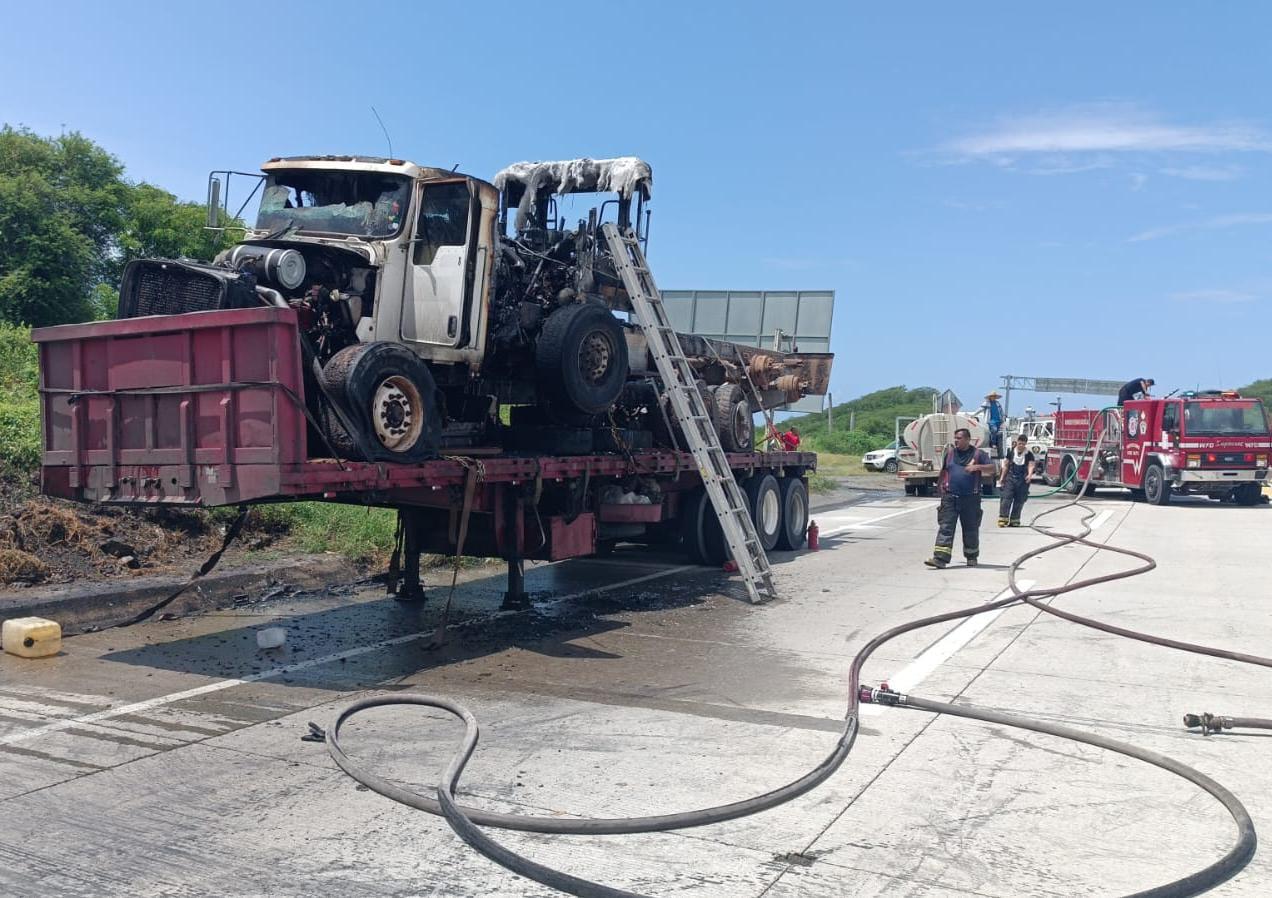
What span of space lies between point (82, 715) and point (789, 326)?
45.4 ft

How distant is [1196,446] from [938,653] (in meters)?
18.3

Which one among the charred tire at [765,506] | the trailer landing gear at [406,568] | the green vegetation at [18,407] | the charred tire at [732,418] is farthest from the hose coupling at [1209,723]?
the green vegetation at [18,407]

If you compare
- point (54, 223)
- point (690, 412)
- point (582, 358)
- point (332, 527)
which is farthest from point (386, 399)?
point (54, 223)

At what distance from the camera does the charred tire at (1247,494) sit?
81.6 feet

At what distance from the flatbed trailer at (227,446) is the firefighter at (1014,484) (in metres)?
10.8

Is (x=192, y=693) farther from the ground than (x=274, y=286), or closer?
closer

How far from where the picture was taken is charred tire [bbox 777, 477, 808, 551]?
15.2 metres

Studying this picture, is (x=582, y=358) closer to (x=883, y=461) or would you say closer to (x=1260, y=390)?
(x=883, y=461)

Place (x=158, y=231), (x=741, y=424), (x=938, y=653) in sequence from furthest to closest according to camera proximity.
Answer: (x=158, y=231)
(x=741, y=424)
(x=938, y=653)

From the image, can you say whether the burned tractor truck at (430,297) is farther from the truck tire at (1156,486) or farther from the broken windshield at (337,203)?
the truck tire at (1156,486)

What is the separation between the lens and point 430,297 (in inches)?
351

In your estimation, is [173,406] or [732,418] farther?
[732,418]

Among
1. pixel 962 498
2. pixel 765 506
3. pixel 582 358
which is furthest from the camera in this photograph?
pixel 765 506

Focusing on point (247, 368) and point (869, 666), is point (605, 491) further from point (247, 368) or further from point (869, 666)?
point (247, 368)
